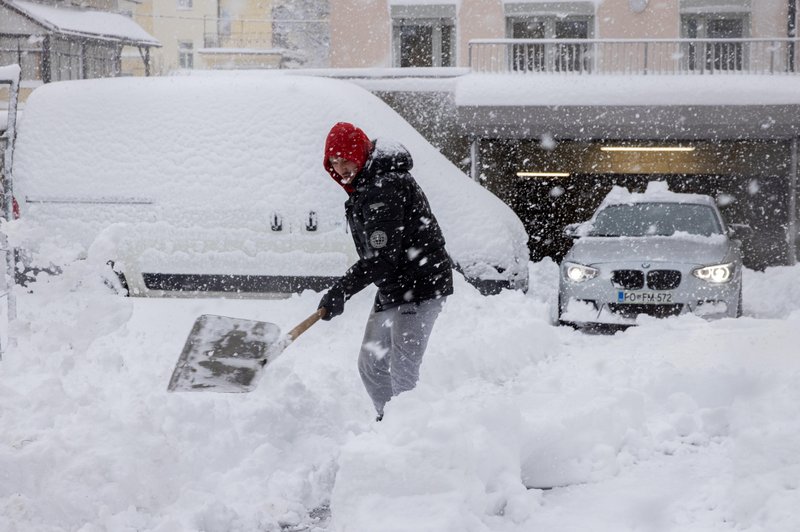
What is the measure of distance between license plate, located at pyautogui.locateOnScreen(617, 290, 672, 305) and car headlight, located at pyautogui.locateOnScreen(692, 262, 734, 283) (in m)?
0.32

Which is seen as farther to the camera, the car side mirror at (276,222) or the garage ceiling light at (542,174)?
the garage ceiling light at (542,174)

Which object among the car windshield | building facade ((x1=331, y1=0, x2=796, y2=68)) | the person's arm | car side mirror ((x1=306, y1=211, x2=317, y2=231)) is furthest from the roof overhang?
the person's arm

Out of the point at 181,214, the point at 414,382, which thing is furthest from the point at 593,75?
the point at 414,382

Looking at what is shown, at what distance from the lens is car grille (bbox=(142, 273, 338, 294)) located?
20.8 feet

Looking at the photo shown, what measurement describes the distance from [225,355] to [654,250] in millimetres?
4756

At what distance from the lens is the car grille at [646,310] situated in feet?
26.2

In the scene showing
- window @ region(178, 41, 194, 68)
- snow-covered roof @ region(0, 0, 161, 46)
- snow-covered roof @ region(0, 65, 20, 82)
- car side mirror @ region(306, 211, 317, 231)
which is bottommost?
car side mirror @ region(306, 211, 317, 231)

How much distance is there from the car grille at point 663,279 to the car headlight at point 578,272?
0.46 meters

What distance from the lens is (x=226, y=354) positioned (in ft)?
15.1

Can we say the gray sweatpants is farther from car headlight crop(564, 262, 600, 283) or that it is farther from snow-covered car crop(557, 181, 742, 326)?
car headlight crop(564, 262, 600, 283)

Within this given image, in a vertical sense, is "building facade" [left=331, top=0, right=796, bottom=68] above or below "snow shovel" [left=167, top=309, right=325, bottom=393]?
above

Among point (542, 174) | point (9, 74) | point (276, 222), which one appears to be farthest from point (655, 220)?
point (542, 174)

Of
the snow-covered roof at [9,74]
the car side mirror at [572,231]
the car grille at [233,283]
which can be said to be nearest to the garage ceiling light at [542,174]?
the car side mirror at [572,231]

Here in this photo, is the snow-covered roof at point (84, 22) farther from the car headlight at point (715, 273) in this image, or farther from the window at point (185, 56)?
the car headlight at point (715, 273)
